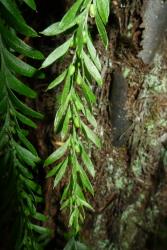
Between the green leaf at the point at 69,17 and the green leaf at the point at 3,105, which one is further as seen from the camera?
the green leaf at the point at 3,105

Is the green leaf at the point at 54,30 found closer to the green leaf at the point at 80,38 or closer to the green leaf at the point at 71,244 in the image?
the green leaf at the point at 80,38

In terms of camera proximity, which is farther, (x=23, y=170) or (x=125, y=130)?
(x=125, y=130)

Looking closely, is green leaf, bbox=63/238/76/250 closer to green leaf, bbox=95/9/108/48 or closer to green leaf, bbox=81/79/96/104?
green leaf, bbox=81/79/96/104

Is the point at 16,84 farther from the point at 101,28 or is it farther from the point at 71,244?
the point at 71,244

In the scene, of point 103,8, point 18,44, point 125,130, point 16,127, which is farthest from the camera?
point 125,130

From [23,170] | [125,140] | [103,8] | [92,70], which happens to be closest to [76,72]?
[92,70]

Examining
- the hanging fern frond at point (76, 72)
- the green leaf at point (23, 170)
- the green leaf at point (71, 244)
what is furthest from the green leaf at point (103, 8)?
the green leaf at point (71, 244)
